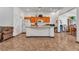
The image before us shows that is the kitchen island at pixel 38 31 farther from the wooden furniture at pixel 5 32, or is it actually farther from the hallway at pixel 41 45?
the wooden furniture at pixel 5 32

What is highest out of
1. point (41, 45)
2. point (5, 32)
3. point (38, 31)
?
point (5, 32)

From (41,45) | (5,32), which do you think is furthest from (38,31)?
(5,32)

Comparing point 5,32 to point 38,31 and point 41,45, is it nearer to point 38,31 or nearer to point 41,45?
point 41,45

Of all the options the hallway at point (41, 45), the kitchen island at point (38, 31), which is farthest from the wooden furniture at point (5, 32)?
the kitchen island at point (38, 31)

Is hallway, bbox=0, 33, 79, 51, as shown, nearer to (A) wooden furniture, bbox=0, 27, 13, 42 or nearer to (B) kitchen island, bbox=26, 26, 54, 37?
(A) wooden furniture, bbox=0, 27, 13, 42

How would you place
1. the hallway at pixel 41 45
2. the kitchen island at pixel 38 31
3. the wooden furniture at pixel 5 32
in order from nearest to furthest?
the hallway at pixel 41 45 → the wooden furniture at pixel 5 32 → the kitchen island at pixel 38 31

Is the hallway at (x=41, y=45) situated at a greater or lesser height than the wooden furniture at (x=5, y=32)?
lesser

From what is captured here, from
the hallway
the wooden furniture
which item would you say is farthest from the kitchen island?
the wooden furniture
